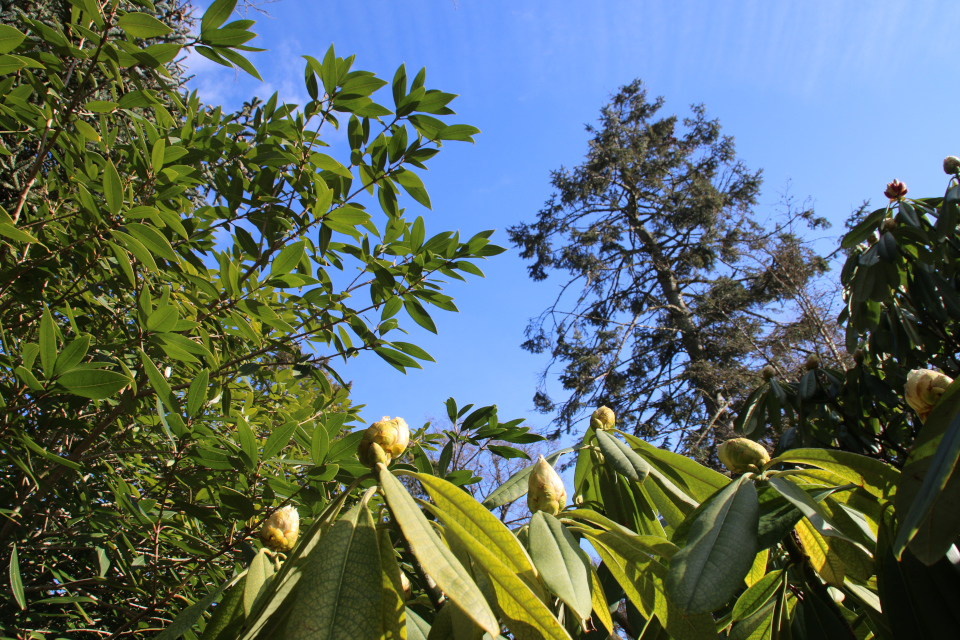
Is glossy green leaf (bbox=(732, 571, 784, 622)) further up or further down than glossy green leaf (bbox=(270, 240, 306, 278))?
further down

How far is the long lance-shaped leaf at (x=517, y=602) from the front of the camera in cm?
40

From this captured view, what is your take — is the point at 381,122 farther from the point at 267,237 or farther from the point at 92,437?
the point at 92,437

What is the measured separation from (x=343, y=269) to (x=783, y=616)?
1.32 m

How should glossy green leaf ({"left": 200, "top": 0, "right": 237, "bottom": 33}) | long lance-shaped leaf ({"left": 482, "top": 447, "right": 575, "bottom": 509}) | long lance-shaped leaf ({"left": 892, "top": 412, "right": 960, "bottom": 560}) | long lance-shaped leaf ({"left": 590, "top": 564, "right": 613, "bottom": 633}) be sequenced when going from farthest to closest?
glossy green leaf ({"left": 200, "top": 0, "right": 237, "bottom": 33}) < long lance-shaped leaf ({"left": 482, "top": 447, "right": 575, "bottom": 509}) < long lance-shaped leaf ({"left": 590, "top": 564, "right": 613, "bottom": 633}) < long lance-shaped leaf ({"left": 892, "top": 412, "right": 960, "bottom": 560})

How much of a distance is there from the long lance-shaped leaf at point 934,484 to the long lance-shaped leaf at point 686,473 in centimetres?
33

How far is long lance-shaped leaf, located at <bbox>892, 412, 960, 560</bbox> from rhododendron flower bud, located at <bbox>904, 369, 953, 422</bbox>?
306 millimetres

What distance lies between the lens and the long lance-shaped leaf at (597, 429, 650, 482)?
0.63m

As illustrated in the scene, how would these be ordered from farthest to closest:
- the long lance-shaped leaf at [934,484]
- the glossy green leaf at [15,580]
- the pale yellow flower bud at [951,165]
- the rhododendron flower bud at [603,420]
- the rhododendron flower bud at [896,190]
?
1. the rhododendron flower bud at [896,190]
2. the pale yellow flower bud at [951,165]
3. the glossy green leaf at [15,580]
4. the rhododendron flower bud at [603,420]
5. the long lance-shaped leaf at [934,484]

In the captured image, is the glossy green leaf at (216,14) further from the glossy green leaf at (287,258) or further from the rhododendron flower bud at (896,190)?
the rhododendron flower bud at (896,190)

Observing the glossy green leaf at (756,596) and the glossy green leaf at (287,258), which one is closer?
the glossy green leaf at (756,596)

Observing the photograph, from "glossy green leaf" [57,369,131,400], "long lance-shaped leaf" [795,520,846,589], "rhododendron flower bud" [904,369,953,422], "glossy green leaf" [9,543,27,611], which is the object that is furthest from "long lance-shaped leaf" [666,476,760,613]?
"glossy green leaf" [9,543,27,611]

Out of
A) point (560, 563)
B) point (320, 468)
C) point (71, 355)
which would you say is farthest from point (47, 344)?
point (560, 563)

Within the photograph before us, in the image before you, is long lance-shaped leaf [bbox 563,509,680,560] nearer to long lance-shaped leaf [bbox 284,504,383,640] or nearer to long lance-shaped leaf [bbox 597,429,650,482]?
long lance-shaped leaf [bbox 597,429,650,482]

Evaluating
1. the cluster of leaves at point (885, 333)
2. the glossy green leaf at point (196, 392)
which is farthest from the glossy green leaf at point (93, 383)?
the cluster of leaves at point (885, 333)
